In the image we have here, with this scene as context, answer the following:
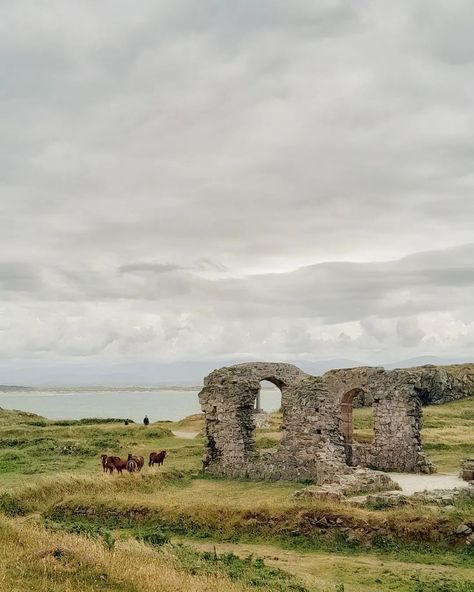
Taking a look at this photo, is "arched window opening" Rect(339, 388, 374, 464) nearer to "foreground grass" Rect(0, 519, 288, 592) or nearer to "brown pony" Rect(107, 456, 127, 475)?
A: "brown pony" Rect(107, 456, 127, 475)

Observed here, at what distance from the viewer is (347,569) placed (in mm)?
13359

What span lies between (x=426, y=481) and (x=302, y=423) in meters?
4.96

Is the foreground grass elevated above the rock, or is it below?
above

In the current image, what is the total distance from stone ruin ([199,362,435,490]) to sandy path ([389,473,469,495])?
43.9 inches

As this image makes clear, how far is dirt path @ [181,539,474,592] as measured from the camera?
12.2m

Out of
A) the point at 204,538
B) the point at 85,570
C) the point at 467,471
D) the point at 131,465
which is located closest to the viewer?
the point at 85,570

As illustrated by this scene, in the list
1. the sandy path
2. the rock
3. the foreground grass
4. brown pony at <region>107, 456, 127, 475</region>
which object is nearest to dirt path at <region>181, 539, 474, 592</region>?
the foreground grass

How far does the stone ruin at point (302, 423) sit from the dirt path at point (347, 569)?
8644 mm

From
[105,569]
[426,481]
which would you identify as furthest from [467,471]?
[105,569]

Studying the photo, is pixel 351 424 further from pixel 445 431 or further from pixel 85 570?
pixel 85 570

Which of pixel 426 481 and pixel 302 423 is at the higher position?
pixel 302 423

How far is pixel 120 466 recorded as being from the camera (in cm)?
2341

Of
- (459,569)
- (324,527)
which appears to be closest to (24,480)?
(324,527)

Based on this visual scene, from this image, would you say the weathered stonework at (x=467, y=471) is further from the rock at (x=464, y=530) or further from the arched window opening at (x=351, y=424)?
the rock at (x=464, y=530)
